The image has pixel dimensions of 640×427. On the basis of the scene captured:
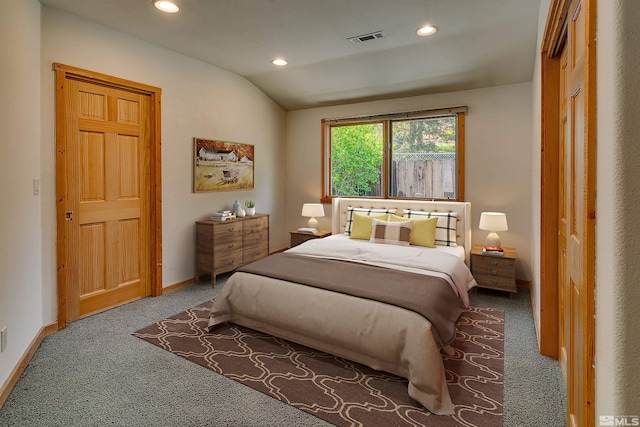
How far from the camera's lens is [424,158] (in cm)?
466

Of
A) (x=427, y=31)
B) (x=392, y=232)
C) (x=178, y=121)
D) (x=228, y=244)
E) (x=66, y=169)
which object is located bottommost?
(x=228, y=244)

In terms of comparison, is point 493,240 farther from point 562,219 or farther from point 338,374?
point 338,374

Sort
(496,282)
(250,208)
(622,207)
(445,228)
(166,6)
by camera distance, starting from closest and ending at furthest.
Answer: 1. (622,207)
2. (166,6)
3. (496,282)
4. (445,228)
5. (250,208)

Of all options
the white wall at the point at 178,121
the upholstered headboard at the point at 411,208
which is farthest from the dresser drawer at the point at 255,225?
the upholstered headboard at the point at 411,208

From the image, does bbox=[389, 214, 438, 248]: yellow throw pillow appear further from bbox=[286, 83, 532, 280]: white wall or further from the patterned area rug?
the patterned area rug

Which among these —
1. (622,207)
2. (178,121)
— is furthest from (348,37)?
(622,207)

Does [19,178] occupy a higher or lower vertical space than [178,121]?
lower

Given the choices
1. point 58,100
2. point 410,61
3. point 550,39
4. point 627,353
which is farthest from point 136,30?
point 627,353

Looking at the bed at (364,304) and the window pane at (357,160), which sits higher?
the window pane at (357,160)

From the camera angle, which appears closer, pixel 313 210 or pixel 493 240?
pixel 493 240

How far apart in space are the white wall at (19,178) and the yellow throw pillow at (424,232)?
3.40 metres

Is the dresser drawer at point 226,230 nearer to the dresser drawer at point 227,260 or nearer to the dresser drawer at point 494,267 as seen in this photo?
the dresser drawer at point 227,260

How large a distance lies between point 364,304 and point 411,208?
2.42 meters

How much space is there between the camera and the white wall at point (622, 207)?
757 millimetres
